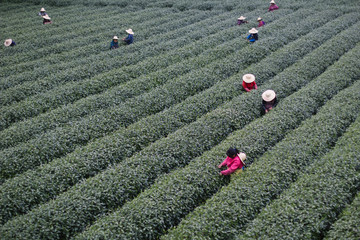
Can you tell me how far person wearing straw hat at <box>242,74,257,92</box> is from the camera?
1480 cm

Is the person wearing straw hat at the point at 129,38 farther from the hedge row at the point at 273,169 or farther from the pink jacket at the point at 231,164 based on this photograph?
the pink jacket at the point at 231,164

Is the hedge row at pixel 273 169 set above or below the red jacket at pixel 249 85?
below

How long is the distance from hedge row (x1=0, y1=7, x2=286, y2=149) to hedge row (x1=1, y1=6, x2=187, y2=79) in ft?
16.5

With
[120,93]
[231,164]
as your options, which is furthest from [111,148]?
[120,93]

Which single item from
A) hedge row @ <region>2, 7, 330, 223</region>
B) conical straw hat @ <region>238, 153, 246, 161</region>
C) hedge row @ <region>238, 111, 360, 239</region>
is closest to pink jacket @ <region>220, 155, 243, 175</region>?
conical straw hat @ <region>238, 153, 246, 161</region>

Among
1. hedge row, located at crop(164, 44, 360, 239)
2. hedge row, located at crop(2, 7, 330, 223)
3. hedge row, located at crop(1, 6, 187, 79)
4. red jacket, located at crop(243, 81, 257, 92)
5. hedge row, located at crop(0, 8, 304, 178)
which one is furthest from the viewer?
hedge row, located at crop(1, 6, 187, 79)

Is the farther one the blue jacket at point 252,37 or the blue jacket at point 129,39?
the blue jacket at point 129,39

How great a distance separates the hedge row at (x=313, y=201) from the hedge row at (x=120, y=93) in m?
8.75

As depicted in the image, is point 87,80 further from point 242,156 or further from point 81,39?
point 242,156

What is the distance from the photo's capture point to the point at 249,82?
583 inches

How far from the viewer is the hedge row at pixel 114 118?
11289 mm

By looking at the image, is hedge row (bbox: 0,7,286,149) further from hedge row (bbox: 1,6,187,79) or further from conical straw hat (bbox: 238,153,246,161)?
conical straw hat (bbox: 238,153,246,161)

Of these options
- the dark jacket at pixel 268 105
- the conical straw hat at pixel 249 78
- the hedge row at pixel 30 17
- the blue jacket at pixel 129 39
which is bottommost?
the dark jacket at pixel 268 105

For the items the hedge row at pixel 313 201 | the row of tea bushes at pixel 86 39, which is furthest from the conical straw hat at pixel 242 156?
the row of tea bushes at pixel 86 39
